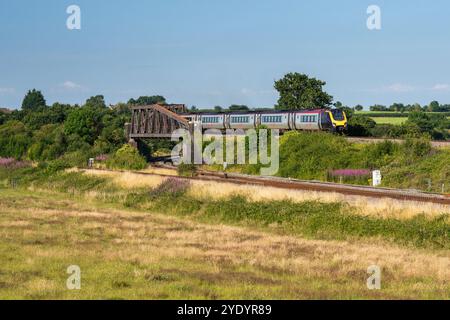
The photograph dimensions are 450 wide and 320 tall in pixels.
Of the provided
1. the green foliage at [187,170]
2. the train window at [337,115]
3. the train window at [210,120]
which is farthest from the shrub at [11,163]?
the train window at [337,115]

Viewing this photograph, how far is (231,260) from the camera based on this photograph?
2109 cm

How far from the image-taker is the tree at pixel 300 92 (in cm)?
9350

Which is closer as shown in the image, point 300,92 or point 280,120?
point 280,120

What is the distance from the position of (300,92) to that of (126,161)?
39.3m

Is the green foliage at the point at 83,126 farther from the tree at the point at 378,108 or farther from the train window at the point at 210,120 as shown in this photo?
the tree at the point at 378,108

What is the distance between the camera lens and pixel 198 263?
2070 centimetres

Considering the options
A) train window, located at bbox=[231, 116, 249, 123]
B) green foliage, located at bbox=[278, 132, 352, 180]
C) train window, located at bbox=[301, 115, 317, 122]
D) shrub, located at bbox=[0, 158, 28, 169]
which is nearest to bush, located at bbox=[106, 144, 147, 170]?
train window, located at bbox=[231, 116, 249, 123]

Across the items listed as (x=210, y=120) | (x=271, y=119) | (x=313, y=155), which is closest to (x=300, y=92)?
(x=210, y=120)

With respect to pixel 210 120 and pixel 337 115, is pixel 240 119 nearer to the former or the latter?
pixel 210 120

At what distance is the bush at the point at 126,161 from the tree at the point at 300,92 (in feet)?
104

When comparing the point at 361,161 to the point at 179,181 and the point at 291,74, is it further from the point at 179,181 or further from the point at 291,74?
the point at 291,74

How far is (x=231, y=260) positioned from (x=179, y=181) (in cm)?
2112

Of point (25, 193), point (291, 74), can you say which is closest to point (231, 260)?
point (25, 193)
